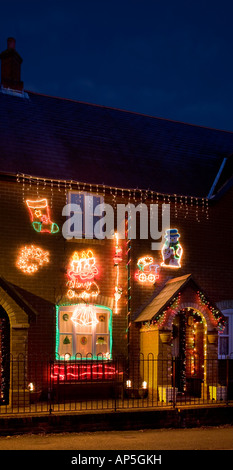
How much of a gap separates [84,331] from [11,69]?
9.14 metres

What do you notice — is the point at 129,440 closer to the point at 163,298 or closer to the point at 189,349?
the point at 163,298

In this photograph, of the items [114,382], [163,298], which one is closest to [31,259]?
[163,298]

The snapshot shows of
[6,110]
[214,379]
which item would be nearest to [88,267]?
[214,379]

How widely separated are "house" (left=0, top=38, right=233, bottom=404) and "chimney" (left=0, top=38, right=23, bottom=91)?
0.43 m

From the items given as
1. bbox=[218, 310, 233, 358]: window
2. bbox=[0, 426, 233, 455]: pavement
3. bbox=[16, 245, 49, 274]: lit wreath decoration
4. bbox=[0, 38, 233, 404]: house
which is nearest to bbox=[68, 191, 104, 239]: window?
bbox=[0, 38, 233, 404]: house

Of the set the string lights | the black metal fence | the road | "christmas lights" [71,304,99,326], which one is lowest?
the road

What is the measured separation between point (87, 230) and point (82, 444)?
Answer: 653 centimetres

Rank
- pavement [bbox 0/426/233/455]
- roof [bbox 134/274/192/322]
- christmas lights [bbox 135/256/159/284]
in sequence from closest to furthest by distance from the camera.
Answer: pavement [bbox 0/426/233/455] → roof [bbox 134/274/192/322] → christmas lights [bbox 135/256/159/284]

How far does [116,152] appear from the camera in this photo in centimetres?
1764

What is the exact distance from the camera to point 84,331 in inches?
609

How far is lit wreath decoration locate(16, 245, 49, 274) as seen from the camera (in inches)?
585

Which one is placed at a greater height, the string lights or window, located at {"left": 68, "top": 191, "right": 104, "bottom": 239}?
the string lights

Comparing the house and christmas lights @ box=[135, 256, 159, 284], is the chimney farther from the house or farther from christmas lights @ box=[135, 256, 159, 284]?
christmas lights @ box=[135, 256, 159, 284]

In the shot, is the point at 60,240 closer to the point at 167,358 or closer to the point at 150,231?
the point at 150,231
